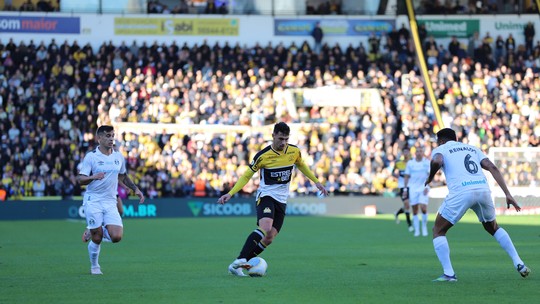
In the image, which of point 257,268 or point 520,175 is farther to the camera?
point 520,175

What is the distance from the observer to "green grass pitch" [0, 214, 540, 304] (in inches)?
512

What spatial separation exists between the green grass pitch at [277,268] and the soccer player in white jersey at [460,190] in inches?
16.7

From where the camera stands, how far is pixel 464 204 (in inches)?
569

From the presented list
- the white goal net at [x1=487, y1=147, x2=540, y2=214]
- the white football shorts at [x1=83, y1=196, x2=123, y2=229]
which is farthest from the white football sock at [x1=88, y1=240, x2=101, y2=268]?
the white goal net at [x1=487, y1=147, x2=540, y2=214]

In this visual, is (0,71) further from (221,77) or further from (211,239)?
(211,239)

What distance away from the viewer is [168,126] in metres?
45.1

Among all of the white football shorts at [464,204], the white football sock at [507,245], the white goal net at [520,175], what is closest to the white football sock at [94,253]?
the white football shorts at [464,204]

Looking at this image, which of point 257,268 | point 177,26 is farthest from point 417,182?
point 177,26

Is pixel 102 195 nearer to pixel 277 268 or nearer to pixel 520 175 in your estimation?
pixel 277 268

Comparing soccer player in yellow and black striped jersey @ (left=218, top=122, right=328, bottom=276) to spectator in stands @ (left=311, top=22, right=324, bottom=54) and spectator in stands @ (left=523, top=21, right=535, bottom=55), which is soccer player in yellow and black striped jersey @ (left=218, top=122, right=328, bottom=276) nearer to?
spectator in stands @ (left=311, top=22, right=324, bottom=54)

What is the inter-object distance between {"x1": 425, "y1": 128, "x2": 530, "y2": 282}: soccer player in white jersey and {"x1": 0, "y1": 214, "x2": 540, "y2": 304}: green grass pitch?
16.7 inches

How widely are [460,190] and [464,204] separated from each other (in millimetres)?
202

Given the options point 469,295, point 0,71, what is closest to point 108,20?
point 0,71

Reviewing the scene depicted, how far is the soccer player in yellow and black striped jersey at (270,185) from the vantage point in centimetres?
1602
